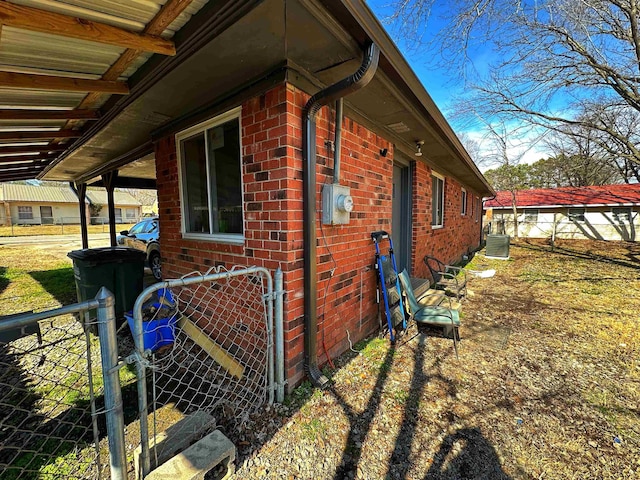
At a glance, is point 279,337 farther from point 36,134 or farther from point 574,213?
point 574,213

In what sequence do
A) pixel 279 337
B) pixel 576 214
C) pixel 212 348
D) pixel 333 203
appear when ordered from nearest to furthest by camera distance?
1. pixel 279 337
2. pixel 333 203
3. pixel 212 348
4. pixel 576 214

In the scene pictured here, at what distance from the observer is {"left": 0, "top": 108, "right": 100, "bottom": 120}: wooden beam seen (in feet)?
9.59

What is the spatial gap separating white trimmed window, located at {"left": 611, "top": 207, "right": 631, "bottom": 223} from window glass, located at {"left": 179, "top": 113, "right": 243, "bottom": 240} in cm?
2313

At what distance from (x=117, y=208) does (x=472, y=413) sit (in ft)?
137

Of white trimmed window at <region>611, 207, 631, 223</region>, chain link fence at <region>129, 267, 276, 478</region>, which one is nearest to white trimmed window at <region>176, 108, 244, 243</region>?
chain link fence at <region>129, 267, 276, 478</region>

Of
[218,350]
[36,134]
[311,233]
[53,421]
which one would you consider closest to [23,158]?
[36,134]

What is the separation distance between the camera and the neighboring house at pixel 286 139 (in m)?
1.93

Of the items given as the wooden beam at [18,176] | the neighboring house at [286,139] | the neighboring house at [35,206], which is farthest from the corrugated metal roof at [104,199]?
the neighboring house at [286,139]

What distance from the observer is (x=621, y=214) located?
663 inches

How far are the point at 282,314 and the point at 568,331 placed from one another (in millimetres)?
4231

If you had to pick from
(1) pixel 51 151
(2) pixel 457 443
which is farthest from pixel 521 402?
(1) pixel 51 151

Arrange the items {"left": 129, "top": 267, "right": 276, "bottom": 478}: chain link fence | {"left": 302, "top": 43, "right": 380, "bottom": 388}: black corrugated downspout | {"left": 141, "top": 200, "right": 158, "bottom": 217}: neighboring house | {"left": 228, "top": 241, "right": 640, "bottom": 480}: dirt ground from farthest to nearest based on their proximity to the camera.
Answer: {"left": 141, "top": 200, "right": 158, "bottom": 217}: neighboring house → {"left": 302, "top": 43, "right": 380, "bottom": 388}: black corrugated downspout → {"left": 129, "top": 267, "right": 276, "bottom": 478}: chain link fence → {"left": 228, "top": 241, "right": 640, "bottom": 480}: dirt ground

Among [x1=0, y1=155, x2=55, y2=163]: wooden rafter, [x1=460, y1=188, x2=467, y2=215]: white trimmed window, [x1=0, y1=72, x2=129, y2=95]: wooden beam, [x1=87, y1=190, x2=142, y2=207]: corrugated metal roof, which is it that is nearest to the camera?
[x1=0, y1=72, x2=129, y2=95]: wooden beam

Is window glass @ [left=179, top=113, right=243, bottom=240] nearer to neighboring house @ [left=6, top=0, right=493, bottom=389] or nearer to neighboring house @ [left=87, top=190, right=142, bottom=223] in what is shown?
neighboring house @ [left=6, top=0, right=493, bottom=389]
